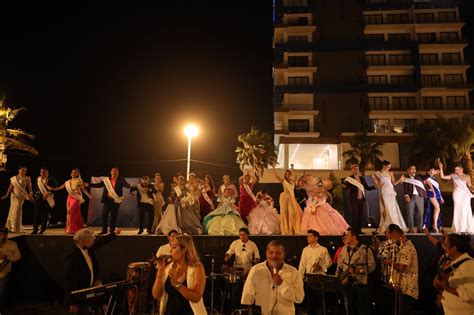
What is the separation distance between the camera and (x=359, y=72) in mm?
43406

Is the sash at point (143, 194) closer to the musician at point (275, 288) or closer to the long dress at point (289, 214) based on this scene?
the long dress at point (289, 214)

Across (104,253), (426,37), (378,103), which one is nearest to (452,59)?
(426,37)

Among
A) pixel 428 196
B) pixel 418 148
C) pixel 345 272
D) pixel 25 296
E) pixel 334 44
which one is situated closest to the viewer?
pixel 345 272

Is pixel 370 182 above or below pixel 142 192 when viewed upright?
above

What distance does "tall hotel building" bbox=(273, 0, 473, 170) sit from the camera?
42062 millimetres

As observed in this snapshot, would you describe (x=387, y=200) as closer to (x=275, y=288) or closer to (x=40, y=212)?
(x=275, y=288)

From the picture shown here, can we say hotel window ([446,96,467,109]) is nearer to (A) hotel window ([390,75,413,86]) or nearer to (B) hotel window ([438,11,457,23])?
(A) hotel window ([390,75,413,86])

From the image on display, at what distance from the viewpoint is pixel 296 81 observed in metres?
43.8

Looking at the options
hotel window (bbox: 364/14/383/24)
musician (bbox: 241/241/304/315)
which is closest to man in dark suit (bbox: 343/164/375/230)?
musician (bbox: 241/241/304/315)

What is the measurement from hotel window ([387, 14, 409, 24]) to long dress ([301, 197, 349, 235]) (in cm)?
4357

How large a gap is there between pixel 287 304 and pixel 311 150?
131 ft

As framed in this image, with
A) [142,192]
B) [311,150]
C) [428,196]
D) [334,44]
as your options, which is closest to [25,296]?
[142,192]

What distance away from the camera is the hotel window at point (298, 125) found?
42.0 m

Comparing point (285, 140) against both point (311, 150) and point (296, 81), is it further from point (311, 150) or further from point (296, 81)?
point (296, 81)
